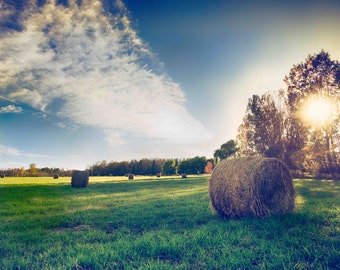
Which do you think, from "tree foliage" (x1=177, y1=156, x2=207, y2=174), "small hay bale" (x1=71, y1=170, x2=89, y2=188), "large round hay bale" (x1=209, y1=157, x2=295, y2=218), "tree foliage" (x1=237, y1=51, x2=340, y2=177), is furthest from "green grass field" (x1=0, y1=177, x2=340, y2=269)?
"tree foliage" (x1=177, y1=156, x2=207, y2=174)

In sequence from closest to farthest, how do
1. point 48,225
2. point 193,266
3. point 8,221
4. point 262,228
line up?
1. point 193,266
2. point 262,228
3. point 48,225
4. point 8,221

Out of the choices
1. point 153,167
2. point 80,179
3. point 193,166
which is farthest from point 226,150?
point 80,179

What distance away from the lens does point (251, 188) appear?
8.55 metres

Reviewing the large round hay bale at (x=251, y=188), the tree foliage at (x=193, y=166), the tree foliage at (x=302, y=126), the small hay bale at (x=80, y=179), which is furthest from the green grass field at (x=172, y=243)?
the tree foliage at (x=193, y=166)

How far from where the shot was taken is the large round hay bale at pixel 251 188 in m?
8.48

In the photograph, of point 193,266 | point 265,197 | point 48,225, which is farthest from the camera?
point 265,197

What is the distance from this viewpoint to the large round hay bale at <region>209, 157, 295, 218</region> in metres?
8.48

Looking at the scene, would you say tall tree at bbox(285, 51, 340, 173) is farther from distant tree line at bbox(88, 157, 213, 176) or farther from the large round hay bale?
distant tree line at bbox(88, 157, 213, 176)

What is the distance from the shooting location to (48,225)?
25.3 ft

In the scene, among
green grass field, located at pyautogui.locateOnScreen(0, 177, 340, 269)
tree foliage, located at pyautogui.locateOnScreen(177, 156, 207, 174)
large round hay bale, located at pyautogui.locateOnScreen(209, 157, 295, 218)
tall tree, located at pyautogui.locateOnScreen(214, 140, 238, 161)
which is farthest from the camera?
tree foliage, located at pyautogui.locateOnScreen(177, 156, 207, 174)

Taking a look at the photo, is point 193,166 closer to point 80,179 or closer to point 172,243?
point 80,179

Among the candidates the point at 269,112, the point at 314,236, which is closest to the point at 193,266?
the point at 314,236

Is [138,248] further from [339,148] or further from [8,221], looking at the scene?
[339,148]

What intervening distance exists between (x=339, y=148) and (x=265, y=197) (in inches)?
1244
